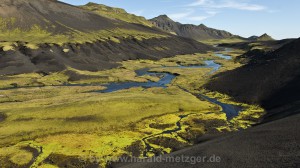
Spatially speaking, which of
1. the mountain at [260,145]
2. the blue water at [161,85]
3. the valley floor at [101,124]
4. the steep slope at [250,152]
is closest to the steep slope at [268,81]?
the mountain at [260,145]

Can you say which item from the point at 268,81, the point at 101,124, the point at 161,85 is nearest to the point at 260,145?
the point at 101,124

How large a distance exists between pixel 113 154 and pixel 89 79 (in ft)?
293

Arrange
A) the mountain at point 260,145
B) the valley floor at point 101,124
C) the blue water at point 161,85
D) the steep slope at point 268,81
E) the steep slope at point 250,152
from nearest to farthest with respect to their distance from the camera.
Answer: the steep slope at point 250,152, the mountain at point 260,145, the valley floor at point 101,124, the blue water at point 161,85, the steep slope at point 268,81

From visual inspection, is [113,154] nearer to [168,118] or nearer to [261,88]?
[168,118]

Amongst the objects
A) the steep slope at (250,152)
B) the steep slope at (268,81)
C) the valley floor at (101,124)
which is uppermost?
the steep slope at (268,81)

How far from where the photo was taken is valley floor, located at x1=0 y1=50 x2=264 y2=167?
189 feet

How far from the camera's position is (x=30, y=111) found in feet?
274

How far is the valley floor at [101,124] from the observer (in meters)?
57.6

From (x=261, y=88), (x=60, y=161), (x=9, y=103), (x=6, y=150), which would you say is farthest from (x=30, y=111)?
(x=261, y=88)

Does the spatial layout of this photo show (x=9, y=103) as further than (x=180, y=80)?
No

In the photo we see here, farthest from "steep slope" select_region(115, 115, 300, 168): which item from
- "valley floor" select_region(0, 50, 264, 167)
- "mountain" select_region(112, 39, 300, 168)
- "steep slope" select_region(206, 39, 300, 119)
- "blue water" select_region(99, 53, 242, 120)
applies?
"steep slope" select_region(206, 39, 300, 119)

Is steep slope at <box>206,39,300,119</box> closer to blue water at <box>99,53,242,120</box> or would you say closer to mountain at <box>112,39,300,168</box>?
mountain at <box>112,39,300,168</box>

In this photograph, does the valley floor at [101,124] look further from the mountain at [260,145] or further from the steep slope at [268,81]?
the mountain at [260,145]

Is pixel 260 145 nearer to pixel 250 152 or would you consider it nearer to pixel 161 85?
pixel 250 152
